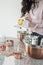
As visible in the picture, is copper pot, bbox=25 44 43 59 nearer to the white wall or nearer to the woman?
the woman

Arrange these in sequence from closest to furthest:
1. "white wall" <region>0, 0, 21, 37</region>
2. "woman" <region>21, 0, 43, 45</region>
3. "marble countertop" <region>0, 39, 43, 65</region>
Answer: "marble countertop" <region>0, 39, 43, 65</region> < "woman" <region>21, 0, 43, 45</region> < "white wall" <region>0, 0, 21, 37</region>

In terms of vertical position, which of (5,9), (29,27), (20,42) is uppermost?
(5,9)

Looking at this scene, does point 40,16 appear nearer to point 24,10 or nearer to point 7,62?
point 24,10

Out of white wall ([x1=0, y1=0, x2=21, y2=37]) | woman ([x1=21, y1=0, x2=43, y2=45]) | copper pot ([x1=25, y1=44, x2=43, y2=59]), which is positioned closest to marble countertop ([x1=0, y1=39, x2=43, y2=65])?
copper pot ([x1=25, y1=44, x2=43, y2=59])

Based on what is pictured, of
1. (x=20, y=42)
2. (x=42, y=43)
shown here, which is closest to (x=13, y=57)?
(x=42, y=43)

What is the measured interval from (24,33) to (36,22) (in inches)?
6.3

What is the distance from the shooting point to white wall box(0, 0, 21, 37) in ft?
5.81

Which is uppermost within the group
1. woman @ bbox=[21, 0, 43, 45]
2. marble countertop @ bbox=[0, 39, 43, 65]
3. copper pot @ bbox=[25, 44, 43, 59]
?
woman @ bbox=[21, 0, 43, 45]

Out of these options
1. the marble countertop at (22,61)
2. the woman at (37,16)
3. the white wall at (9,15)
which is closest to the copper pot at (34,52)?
the marble countertop at (22,61)

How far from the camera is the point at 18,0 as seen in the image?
68.6 inches

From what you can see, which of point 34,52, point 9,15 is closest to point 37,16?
point 34,52

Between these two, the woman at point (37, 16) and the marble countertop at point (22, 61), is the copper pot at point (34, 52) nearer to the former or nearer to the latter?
the marble countertop at point (22, 61)

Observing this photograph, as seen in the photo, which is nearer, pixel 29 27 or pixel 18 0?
pixel 29 27

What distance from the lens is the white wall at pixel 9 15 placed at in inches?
69.7
